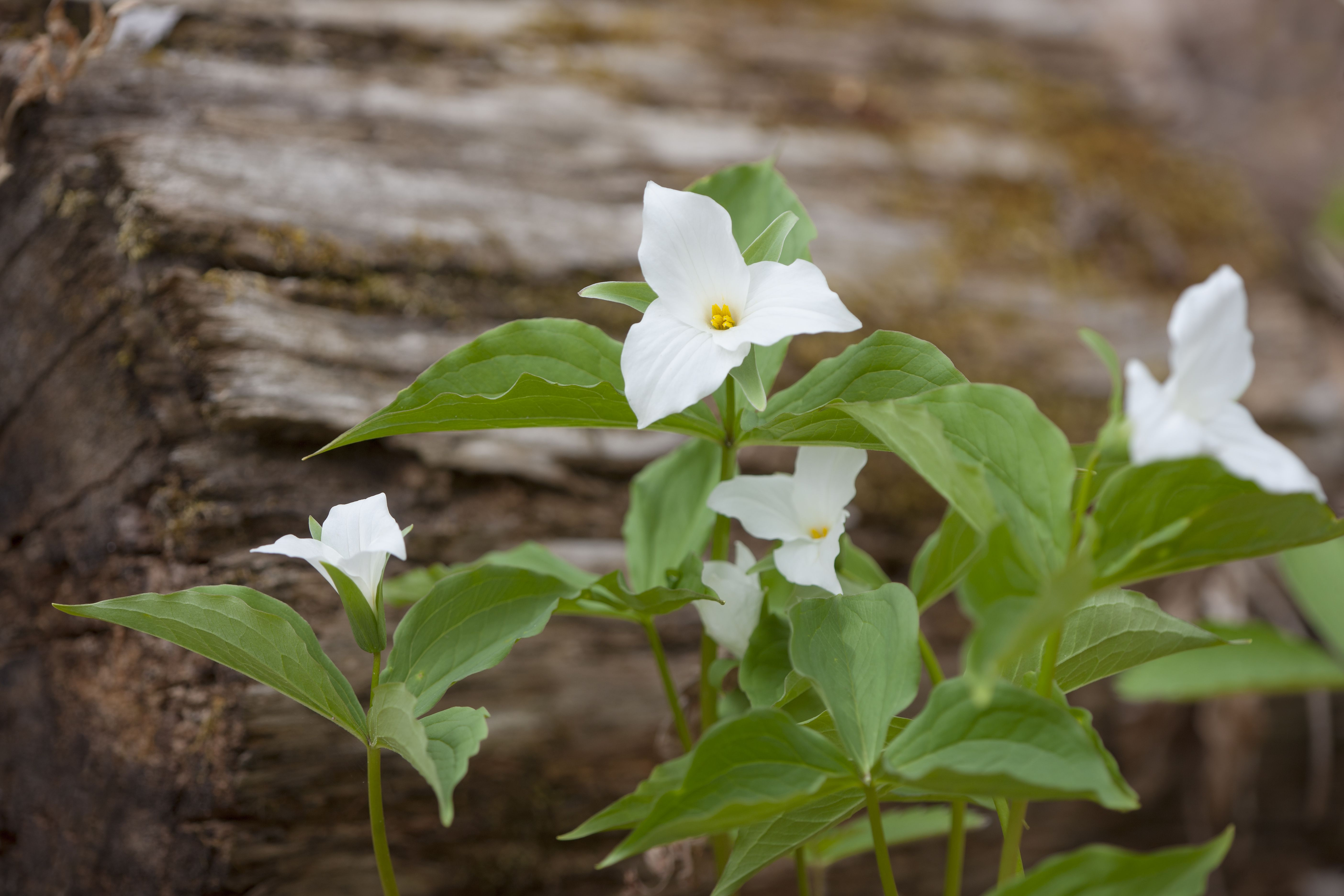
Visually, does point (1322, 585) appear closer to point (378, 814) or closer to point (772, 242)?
point (772, 242)

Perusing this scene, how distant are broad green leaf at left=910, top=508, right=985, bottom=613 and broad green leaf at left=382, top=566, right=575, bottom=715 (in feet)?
1.35

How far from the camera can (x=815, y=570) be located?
863mm

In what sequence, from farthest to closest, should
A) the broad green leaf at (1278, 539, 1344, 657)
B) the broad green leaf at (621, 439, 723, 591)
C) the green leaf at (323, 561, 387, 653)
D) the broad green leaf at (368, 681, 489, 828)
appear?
1. the broad green leaf at (1278, 539, 1344, 657)
2. the broad green leaf at (621, 439, 723, 591)
3. the green leaf at (323, 561, 387, 653)
4. the broad green leaf at (368, 681, 489, 828)

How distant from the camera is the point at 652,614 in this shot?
993mm

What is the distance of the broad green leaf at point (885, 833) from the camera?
44.9 inches

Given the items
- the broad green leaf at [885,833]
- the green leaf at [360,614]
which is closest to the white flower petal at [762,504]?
the green leaf at [360,614]

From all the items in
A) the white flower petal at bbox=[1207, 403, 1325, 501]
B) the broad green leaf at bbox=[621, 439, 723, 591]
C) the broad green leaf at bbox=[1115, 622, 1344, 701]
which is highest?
the white flower petal at bbox=[1207, 403, 1325, 501]

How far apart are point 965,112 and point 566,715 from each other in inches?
79.1

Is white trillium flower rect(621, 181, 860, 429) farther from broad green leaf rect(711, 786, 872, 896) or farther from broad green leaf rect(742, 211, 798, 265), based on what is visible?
broad green leaf rect(711, 786, 872, 896)

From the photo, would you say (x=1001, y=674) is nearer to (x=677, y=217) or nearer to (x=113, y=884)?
(x=677, y=217)

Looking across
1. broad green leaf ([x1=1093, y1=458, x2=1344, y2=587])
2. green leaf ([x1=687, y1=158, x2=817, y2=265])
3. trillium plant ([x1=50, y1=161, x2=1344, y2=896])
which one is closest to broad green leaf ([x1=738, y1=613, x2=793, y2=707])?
trillium plant ([x1=50, y1=161, x2=1344, y2=896])

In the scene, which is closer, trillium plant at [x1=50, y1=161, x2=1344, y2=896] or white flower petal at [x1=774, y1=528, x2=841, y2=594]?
trillium plant at [x1=50, y1=161, x2=1344, y2=896]

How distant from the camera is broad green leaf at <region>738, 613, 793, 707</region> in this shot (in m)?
0.89


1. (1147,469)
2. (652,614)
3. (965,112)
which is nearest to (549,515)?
(652,614)
